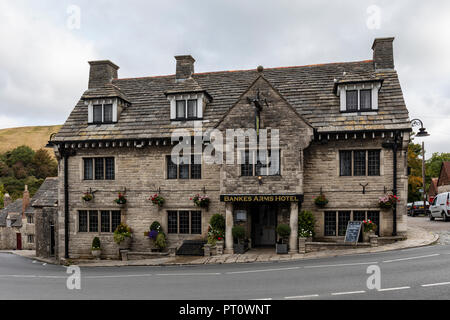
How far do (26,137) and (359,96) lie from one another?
187 meters

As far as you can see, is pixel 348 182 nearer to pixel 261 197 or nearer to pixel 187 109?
pixel 261 197

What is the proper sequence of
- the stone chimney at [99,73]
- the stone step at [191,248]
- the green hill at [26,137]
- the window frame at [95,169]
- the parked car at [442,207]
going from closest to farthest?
the stone step at [191,248] < the window frame at [95,169] < the stone chimney at [99,73] < the parked car at [442,207] < the green hill at [26,137]

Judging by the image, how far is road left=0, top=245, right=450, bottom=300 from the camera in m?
9.82

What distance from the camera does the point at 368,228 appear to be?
704 inches

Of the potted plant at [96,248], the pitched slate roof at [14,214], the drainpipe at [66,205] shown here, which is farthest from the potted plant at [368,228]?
the pitched slate roof at [14,214]

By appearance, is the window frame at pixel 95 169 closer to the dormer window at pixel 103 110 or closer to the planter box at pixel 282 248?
the dormer window at pixel 103 110

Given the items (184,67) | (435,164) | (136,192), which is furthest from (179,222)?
(435,164)

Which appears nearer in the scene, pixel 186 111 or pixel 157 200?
pixel 157 200

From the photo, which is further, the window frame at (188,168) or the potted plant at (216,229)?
the window frame at (188,168)

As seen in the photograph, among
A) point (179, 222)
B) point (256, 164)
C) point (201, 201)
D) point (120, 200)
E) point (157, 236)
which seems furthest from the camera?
point (120, 200)

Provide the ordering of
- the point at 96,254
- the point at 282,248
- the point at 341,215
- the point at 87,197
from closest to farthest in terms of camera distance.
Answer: the point at 282,248 < the point at 341,215 < the point at 96,254 < the point at 87,197

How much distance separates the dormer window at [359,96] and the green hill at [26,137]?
163 metres

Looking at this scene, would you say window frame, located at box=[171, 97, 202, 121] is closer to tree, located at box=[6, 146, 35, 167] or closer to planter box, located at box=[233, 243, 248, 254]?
planter box, located at box=[233, 243, 248, 254]

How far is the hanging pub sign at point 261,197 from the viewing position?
17844mm
